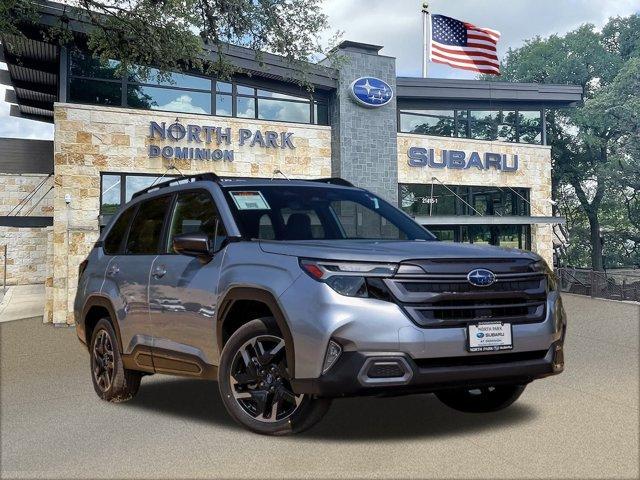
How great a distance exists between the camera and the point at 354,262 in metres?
4.46

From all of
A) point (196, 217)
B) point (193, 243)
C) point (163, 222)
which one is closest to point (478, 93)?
point (163, 222)

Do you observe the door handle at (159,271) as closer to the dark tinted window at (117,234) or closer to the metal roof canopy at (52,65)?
the dark tinted window at (117,234)

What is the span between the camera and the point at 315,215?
19.4 feet

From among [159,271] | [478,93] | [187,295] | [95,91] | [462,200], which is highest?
[478,93]

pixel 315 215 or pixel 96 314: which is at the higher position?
pixel 315 215

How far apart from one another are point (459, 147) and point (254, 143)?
7.98 m

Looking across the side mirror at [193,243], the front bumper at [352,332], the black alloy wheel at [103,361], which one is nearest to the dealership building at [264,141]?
the black alloy wheel at [103,361]

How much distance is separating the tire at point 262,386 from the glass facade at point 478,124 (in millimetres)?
19538

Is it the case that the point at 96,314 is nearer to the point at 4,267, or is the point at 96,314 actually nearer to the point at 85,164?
the point at 85,164

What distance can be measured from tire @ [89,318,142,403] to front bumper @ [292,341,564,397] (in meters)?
2.65

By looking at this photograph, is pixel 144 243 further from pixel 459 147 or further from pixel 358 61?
pixel 459 147

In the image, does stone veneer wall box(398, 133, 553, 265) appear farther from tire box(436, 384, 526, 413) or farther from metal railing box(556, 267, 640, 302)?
tire box(436, 384, 526, 413)

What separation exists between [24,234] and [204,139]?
45.9 feet

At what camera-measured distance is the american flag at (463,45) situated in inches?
969
